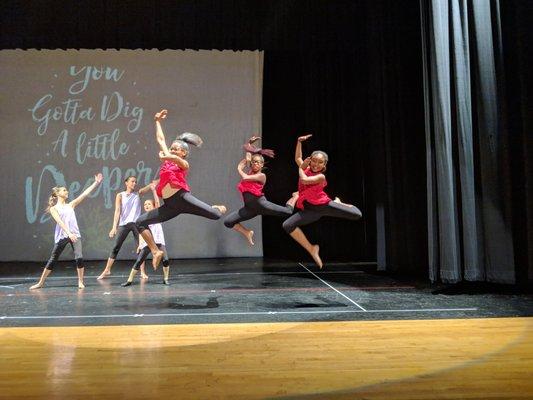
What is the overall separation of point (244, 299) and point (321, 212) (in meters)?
1.08

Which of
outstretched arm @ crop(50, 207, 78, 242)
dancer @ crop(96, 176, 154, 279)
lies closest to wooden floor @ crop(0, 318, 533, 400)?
outstretched arm @ crop(50, 207, 78, 242)

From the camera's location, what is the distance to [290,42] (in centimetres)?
764

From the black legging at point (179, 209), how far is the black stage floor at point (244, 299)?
2.48 ft

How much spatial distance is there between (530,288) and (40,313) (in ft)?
14.3

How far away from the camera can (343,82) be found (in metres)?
8.40

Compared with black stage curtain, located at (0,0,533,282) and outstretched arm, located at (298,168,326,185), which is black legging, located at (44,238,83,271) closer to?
outstretched arm, located at (298,168,326,185)

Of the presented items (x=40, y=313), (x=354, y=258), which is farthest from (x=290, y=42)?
(x=40, y=313)

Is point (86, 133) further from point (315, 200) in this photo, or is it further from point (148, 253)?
point (315, 200)

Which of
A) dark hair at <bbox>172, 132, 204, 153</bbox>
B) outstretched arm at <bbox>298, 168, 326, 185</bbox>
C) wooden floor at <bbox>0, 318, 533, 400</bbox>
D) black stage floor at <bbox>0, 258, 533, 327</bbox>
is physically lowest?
wooden floor at <bbox>0, 318, 533, 400</bbox>

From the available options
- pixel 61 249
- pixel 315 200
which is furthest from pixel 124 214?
pixel 315 200

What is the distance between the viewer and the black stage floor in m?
3.73

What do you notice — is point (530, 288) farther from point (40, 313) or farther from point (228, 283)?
point (40, 313)

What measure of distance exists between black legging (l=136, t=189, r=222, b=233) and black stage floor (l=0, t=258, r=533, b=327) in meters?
0.75

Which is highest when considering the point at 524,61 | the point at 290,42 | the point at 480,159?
the point at 290,42
